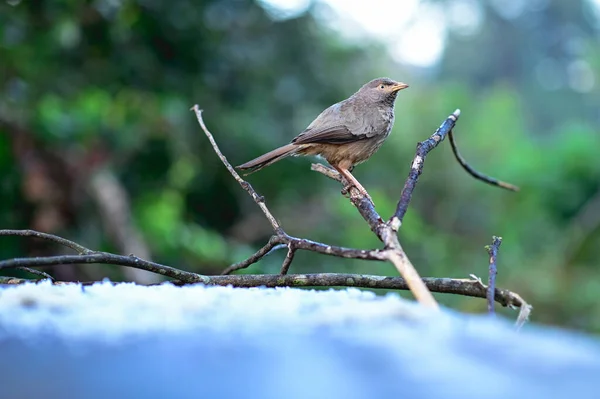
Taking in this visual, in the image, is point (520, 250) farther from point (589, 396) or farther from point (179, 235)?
point (589, 396)

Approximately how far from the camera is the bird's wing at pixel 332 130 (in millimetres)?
3141

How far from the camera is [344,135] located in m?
3.17

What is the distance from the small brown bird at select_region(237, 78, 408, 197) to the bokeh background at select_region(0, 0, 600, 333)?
1.48 meters

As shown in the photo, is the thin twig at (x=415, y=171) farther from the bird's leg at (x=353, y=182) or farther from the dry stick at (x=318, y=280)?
the bird's leg at (x=353, y=182)

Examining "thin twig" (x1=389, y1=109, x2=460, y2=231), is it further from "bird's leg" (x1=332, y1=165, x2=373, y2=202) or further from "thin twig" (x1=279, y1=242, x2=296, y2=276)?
"bird's leg" (x1=332, y1=165, x2=373, y2=202)

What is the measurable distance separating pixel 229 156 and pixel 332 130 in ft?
12.8

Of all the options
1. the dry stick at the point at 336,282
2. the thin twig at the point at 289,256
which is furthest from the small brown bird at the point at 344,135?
the dry stick at the point at 336,282

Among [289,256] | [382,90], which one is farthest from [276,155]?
[289,256]

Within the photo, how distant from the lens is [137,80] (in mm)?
5914

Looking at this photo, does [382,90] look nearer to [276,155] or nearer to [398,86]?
[398,86]

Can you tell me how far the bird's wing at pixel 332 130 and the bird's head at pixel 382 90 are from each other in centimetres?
25

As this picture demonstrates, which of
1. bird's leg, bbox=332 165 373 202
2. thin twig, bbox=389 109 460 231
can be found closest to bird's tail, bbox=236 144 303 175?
bird's leg, bbox=332 165 373 202

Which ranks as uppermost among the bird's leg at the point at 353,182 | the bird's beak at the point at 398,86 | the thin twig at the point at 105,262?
the bird's beak at the point at 398,86

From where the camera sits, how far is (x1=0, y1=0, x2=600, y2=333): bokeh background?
221 inches
